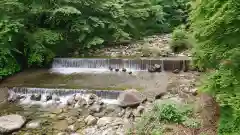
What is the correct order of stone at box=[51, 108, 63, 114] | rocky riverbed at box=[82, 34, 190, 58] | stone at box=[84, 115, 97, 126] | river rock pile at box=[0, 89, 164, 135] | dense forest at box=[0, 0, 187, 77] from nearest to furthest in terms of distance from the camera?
1. river rock pile at box=[0, 89, 164, 135]
2. stone at box=[84, 115, 97, 126]
3. stone at box=[51, 108, 63, 114]
4. dense forest at box=[0, 0, 187, 77]
5. rocky riverbed at box=[82, 34, 190, 58]

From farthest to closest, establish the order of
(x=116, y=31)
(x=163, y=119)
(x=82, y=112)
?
(x=116, y=31)
(x=82, y=112)
(x=163, y=119)

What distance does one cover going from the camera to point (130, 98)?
8.46 meters

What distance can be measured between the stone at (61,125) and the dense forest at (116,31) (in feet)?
11.9

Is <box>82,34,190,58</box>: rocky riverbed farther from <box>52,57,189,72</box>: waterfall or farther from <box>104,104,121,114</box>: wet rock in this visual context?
<box>104,104,121,114</box>: wet rock

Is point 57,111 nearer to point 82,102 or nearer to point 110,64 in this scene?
point 82,102

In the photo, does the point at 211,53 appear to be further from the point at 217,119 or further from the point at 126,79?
the point at 126,79

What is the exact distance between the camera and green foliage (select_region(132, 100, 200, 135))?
20.8 ft

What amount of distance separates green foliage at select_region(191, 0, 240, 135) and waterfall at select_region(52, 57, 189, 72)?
553cm

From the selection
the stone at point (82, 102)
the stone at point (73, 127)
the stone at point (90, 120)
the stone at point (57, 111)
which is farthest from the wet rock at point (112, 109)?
the stone at point (57, 111)

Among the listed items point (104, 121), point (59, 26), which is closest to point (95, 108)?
point (104, 121)

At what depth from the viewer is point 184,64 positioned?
11125 mm

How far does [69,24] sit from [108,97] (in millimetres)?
Result: 5769

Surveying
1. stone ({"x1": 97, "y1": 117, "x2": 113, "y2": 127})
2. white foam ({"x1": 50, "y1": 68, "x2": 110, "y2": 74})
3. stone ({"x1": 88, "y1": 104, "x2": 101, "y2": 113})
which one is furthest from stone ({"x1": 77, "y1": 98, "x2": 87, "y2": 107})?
white foam ({"x1": 50, "y1": 68, "x2": 110, "y2": 74})

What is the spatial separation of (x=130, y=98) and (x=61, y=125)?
2055mm
